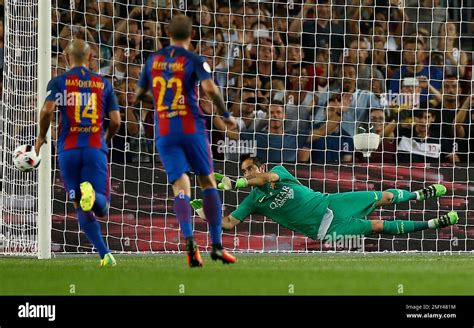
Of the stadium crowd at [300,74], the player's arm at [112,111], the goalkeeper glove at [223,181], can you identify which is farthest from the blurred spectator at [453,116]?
the player's arm at [112,111]

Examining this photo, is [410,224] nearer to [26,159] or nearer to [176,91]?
[176,91]

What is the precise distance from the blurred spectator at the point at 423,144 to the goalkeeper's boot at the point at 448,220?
58.8 inches

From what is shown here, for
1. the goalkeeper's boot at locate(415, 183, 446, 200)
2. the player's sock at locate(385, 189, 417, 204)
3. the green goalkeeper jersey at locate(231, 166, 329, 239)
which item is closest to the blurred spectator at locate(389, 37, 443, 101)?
the goalkeeper's boot at locate(415, 183, 446, 200)

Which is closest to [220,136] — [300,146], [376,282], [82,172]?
[300,146]

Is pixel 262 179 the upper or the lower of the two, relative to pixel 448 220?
upper

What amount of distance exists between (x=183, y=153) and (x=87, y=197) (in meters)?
0.99

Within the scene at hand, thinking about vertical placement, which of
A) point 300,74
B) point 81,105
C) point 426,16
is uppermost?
point 426,16

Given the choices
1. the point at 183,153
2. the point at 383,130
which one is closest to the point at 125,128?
the point at 383,130

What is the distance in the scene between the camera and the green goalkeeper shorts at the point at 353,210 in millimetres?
14992

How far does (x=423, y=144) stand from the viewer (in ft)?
53.6

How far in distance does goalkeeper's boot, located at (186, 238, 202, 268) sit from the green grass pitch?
117mm

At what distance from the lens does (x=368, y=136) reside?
15.7 m

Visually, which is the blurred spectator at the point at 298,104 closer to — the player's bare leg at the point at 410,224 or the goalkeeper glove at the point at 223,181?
the player's bare leg at the point at 410,224

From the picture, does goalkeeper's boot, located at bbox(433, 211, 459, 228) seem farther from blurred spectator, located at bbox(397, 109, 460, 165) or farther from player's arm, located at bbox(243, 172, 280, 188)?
player's arm, located at bbox(243, 172, 280, 188)
